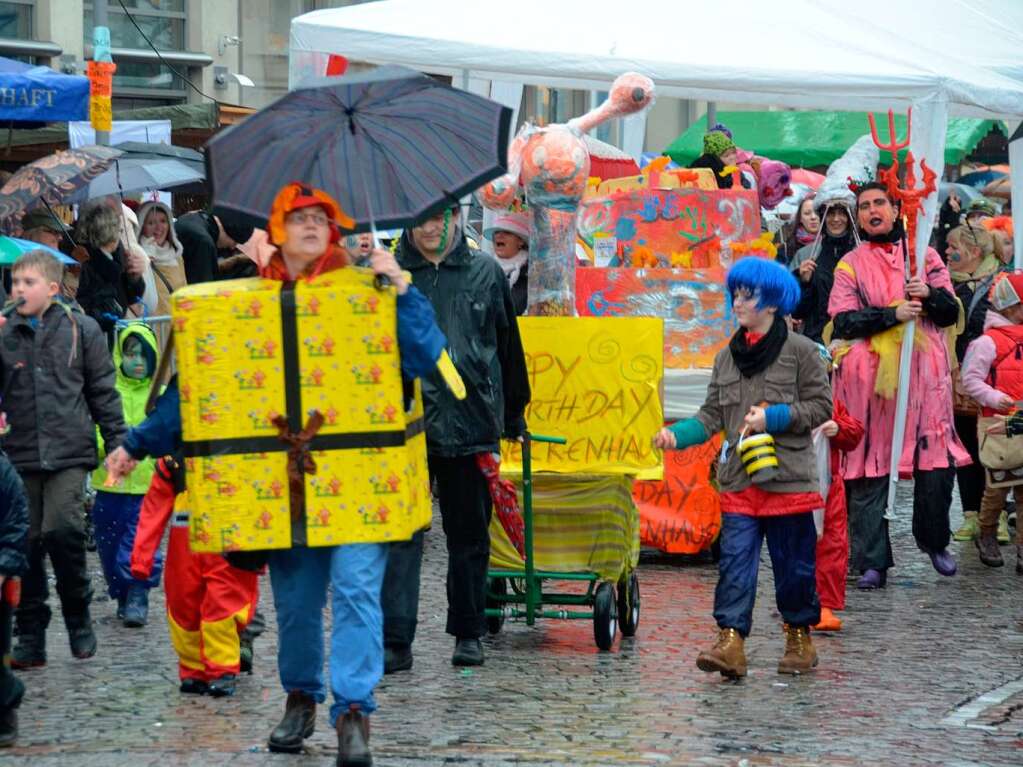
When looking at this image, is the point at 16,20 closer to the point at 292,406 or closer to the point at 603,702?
the point at 603,702

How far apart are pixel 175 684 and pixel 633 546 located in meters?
2.11

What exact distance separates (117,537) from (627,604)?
234cm

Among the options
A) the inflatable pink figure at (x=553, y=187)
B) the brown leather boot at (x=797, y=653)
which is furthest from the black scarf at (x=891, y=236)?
the brown leather boot at (x=797, y=653)

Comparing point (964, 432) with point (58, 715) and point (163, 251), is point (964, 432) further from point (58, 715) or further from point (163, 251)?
point (58, 715)

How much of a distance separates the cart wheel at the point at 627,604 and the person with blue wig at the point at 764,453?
0.78 metres

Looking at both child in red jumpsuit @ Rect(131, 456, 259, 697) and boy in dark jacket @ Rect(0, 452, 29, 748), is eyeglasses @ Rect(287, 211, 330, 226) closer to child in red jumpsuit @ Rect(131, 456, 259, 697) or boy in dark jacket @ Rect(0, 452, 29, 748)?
boy in dark jacket @ Rect(0, 452, 29, 748)

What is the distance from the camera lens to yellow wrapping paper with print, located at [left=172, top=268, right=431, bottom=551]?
19.9ft

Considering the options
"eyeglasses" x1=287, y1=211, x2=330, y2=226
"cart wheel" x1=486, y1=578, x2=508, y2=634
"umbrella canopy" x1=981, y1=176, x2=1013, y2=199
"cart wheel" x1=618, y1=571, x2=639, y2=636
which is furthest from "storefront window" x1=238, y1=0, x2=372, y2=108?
"eyeglasses" x1=287, y1=211, x2=330, y2=226

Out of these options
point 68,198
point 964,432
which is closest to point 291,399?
point 68,198

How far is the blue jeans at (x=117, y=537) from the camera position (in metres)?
8.97

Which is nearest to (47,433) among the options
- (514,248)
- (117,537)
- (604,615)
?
(117,537)

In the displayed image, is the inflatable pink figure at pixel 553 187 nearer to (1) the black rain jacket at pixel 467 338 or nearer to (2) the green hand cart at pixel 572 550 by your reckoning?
(2) the green hand cart at pixel 572 550

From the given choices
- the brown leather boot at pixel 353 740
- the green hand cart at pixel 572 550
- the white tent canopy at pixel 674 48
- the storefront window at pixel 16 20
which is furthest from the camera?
the storefront window at pixel 16 20

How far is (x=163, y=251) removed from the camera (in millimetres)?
13180
